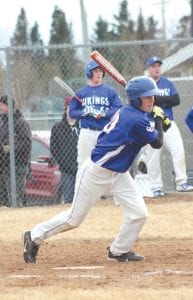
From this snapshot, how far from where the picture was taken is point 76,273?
792 centimetres

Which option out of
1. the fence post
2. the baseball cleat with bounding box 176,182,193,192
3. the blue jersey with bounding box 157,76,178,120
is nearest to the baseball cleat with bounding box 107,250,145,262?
the blue jersey with bounding box 157,76,178,120

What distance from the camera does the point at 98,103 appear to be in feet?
41.2

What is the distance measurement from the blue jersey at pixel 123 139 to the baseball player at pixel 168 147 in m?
5.04

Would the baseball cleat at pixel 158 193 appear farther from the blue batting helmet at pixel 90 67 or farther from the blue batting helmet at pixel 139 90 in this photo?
the blue batting helmet at pixel 139 90

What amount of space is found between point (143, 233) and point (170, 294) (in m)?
4.16

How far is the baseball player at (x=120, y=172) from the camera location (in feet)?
27.1

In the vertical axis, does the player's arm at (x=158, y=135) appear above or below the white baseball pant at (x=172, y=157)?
above

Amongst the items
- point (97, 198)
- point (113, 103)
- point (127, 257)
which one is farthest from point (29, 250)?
point (113, 103)

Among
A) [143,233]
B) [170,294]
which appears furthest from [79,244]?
[170,294]

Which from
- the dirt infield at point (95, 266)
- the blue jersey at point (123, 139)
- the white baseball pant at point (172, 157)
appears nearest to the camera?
the dirt infield at point (95, 266)

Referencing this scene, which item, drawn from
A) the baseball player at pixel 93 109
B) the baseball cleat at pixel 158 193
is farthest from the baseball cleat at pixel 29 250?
the baseball cleat at pixel 158 193

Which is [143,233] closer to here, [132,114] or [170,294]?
[132,114]

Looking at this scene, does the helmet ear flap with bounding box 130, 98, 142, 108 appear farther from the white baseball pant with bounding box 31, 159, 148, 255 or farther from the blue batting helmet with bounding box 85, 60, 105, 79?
the blue batting helmet with bounding box 85, 60, 105, 79

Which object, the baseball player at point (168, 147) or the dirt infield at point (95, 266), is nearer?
the dirt infield at point (95, 266)
